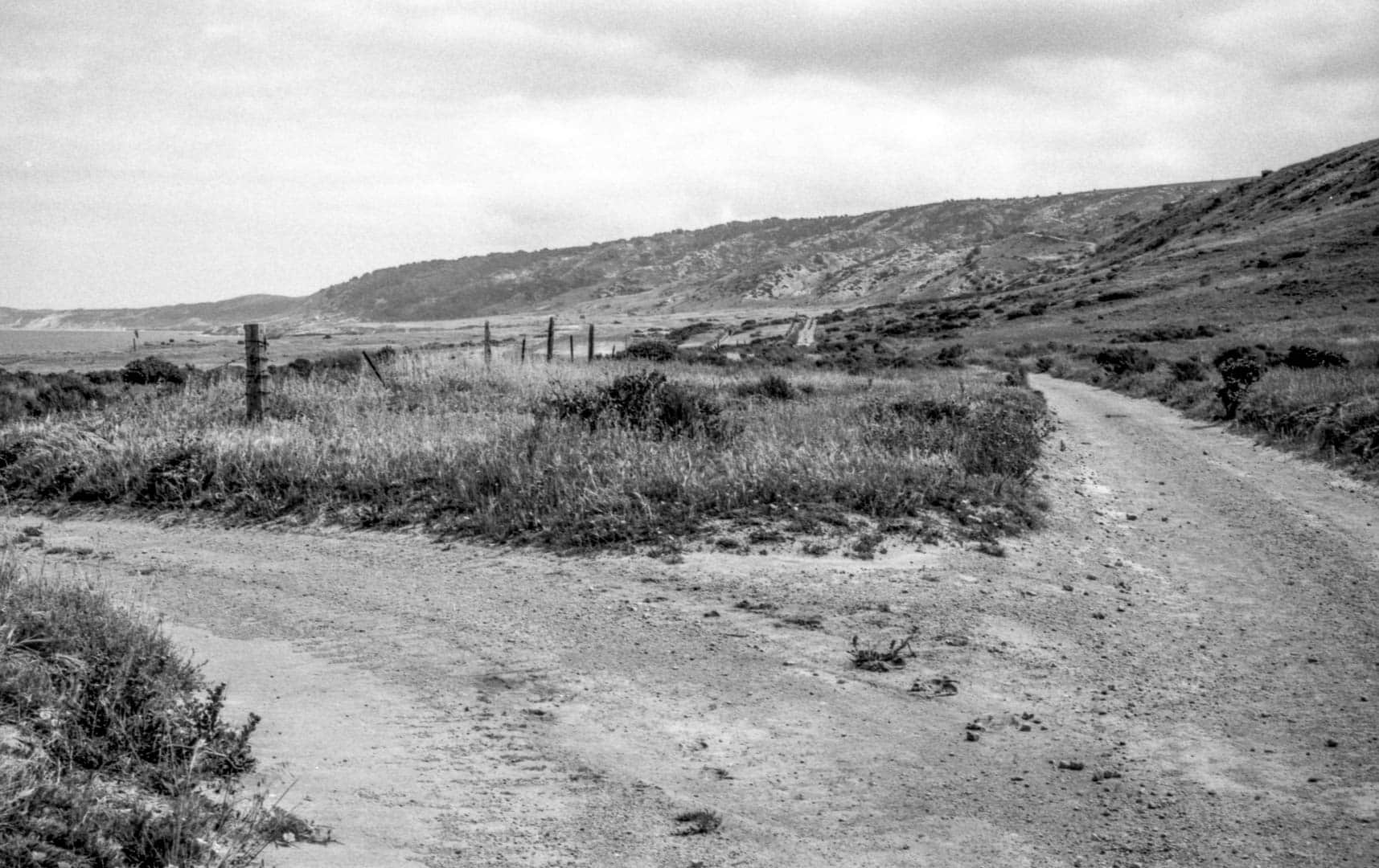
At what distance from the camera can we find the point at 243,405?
605 inches

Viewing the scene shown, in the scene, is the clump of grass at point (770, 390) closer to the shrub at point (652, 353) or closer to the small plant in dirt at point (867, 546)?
the small plant in dirt at point (867, 546)

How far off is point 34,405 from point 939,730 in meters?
23.2

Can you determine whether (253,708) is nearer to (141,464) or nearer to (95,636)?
(95,636)

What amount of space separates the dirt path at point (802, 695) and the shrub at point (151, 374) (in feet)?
72.8

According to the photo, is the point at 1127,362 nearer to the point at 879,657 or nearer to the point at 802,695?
the point at 879,657

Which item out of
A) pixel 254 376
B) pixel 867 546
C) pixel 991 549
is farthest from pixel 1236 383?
pixel 254 376

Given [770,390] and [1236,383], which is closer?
[1236,383]

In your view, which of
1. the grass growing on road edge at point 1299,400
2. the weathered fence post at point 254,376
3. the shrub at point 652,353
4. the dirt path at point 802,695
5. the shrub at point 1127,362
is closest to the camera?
the dirt path at point 802,695

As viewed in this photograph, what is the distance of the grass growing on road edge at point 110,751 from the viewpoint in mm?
3312

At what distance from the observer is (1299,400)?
52.9 ft

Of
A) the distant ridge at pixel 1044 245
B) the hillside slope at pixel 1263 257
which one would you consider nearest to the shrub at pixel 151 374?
the hillside slope at pixel 1263 257

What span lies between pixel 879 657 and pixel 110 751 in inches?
163

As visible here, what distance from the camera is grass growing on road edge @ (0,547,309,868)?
130 inches

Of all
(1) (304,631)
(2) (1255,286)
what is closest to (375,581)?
(1) (304,631)
